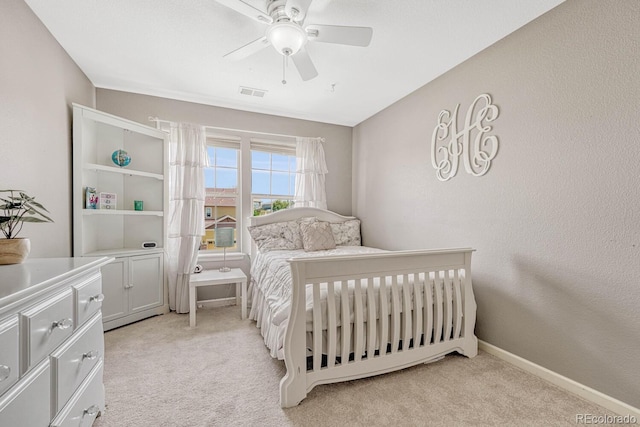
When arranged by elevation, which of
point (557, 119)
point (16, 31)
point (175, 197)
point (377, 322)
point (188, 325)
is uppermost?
point (16, 31)

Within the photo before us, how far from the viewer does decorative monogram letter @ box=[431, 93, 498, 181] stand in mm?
2256

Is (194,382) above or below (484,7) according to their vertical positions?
below

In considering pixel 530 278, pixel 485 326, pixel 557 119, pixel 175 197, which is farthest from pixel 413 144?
pixel 175 197

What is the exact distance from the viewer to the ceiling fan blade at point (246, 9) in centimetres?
151

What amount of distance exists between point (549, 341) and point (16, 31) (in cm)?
411

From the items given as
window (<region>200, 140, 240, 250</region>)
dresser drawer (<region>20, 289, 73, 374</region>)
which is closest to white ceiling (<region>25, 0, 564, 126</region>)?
window (<region>200, 140, 240, 250</region>)

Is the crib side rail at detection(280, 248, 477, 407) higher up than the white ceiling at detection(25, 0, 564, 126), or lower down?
lower down

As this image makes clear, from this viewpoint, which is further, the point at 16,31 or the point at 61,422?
the point at 16,31

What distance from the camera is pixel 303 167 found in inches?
153

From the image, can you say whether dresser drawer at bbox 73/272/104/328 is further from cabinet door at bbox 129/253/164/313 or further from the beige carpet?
cabinet door at bbox 129/253/164/313

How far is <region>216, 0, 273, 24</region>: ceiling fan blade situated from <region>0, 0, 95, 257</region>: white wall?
4.57ft

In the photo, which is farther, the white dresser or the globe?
the globe

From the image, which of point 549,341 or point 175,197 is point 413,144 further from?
point 175,197

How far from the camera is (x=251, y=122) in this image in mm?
3646
